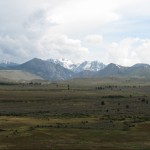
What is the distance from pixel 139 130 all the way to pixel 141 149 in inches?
858

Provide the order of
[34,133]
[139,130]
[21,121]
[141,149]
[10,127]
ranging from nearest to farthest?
[141,149] → [34,133] → [139,130] → [10,127] → [21,121]

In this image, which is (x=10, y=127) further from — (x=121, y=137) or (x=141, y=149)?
(x=141, y=149)

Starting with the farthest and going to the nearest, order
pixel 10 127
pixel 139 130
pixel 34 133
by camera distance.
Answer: pixel 10 127
pixel 139 130
pixel 34 133

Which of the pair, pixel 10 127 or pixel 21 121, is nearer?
pixel 10 127

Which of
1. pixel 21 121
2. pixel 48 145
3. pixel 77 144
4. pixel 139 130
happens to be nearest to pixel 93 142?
pixel 77 144

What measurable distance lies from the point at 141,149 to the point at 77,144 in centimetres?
1061

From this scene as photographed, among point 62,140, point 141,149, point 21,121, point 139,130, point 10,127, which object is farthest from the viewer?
point 21,121

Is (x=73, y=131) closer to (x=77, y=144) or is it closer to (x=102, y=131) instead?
(x=102, y=131)

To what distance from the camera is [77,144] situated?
62219mm

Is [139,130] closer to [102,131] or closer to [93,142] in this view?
[102,131]

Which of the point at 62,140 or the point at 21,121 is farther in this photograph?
the point at 21,121

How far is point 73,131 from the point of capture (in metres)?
76.4

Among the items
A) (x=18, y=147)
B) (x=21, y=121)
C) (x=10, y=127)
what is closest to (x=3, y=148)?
(x=18, y=147)

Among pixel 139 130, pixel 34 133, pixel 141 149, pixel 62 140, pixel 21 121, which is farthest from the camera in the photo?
pixel 21 121
